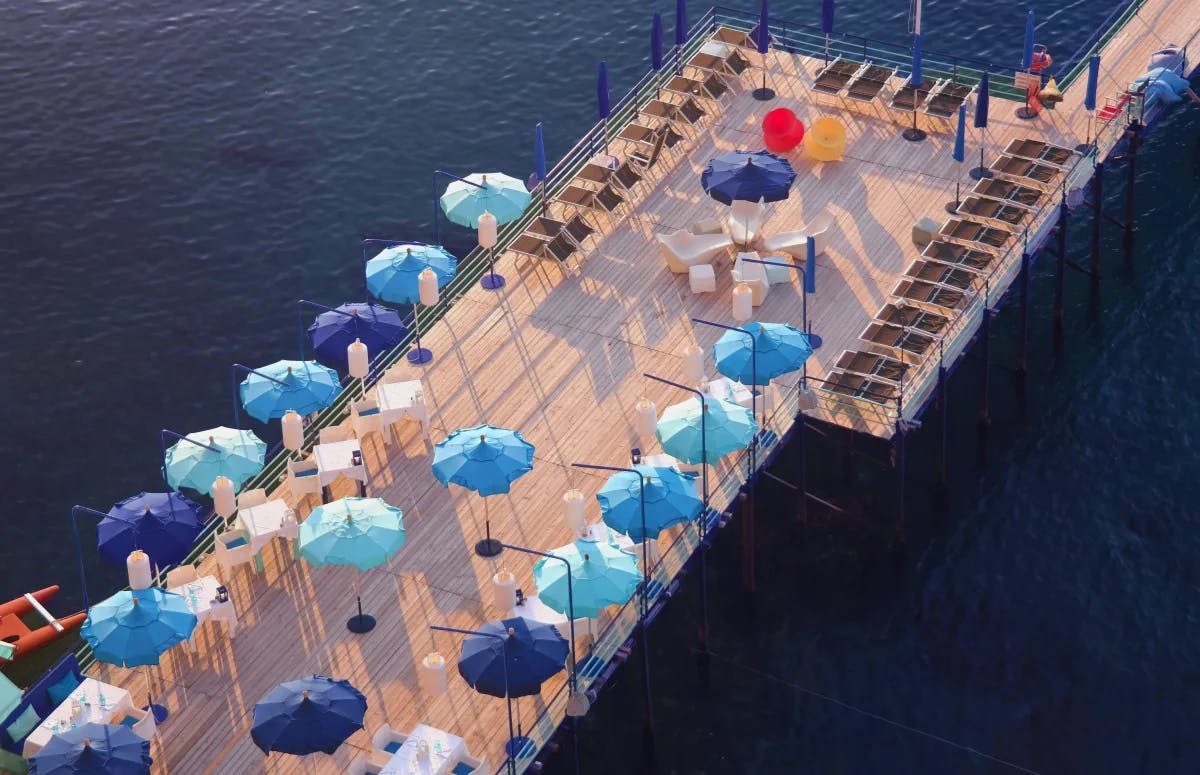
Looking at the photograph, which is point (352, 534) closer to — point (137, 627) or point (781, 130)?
point (137, 627)

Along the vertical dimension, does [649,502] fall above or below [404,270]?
below

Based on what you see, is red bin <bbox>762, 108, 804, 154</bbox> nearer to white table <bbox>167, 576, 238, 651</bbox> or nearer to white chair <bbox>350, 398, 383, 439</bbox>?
white chair <bbox>350, 398, 383, 439</bbox>

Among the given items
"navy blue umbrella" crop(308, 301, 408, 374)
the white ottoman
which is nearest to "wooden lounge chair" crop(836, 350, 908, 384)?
the white ottoman

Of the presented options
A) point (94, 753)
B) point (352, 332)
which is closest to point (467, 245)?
point (352, 332)

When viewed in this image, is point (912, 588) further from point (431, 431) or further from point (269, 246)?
point (269, 246)

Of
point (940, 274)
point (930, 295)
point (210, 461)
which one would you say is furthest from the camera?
point (940, 274)

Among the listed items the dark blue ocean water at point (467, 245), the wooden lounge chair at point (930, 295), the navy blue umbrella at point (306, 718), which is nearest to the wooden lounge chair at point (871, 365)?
the wooden lounge chair at point (930, 295)

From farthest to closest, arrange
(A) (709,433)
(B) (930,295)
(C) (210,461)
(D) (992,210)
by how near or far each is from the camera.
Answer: (D) (992,210)
(B) (930,295)
(C) (210,461)
(A) (709,433)
